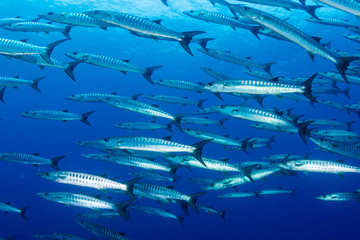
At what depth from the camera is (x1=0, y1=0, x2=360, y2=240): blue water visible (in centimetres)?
2512

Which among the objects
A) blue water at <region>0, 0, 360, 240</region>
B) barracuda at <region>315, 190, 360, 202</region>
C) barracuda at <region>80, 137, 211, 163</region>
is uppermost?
barracuda at <region>80, 137, 211, 163</region>

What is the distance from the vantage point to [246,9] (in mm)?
4262

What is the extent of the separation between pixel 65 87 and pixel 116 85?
882cm

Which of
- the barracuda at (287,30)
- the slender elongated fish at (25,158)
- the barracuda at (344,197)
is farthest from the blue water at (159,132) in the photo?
the barracuda at (287,30)

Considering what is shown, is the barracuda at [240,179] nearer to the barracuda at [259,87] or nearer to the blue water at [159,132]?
the barracuda at [259,87]

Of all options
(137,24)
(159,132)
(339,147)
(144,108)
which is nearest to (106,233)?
(144,108)

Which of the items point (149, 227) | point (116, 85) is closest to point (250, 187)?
point (149, 227)

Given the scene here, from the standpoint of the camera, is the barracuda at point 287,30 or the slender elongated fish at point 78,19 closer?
the barracuda at point 287,30

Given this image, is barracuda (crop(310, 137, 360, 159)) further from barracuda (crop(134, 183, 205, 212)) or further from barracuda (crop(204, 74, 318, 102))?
barracuda (crop(134, 183, 205, 212))

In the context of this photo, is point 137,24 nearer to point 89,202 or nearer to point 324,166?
point 89,202

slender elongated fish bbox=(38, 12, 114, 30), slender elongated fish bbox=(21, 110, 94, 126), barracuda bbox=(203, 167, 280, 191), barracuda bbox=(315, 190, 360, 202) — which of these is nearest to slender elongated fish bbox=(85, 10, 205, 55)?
slender elongated fish bbox=(38, 12, 114, 30)

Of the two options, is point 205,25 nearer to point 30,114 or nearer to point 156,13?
point 156,13

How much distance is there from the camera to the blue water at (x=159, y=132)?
25.1 metres

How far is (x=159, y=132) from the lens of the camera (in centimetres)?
4053
